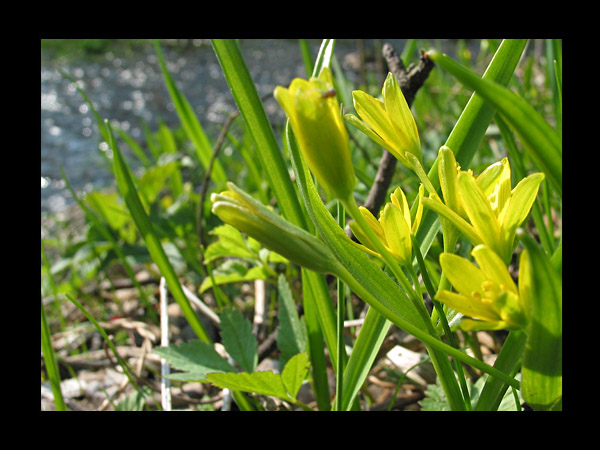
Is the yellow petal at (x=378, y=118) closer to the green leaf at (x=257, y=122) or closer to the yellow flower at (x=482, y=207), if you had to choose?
the yellow flower at (x=482, y=207)

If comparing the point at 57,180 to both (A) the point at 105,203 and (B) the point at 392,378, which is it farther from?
(B) the point at 392,378

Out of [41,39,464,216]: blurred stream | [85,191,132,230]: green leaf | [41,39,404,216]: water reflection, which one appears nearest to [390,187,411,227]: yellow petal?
[85,191,132,230]: green leaf

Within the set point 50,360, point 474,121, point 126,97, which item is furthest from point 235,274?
point 126,97

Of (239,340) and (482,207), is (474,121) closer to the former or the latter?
(482,207)

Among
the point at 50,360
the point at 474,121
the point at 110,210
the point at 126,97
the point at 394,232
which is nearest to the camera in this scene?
the point at 394,232

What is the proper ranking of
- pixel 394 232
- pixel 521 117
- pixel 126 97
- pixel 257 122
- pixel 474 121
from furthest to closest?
pixel 126 97 → pixel 257 122 → pixel 474 121 → pixel 394 232 → pixel 521 117
